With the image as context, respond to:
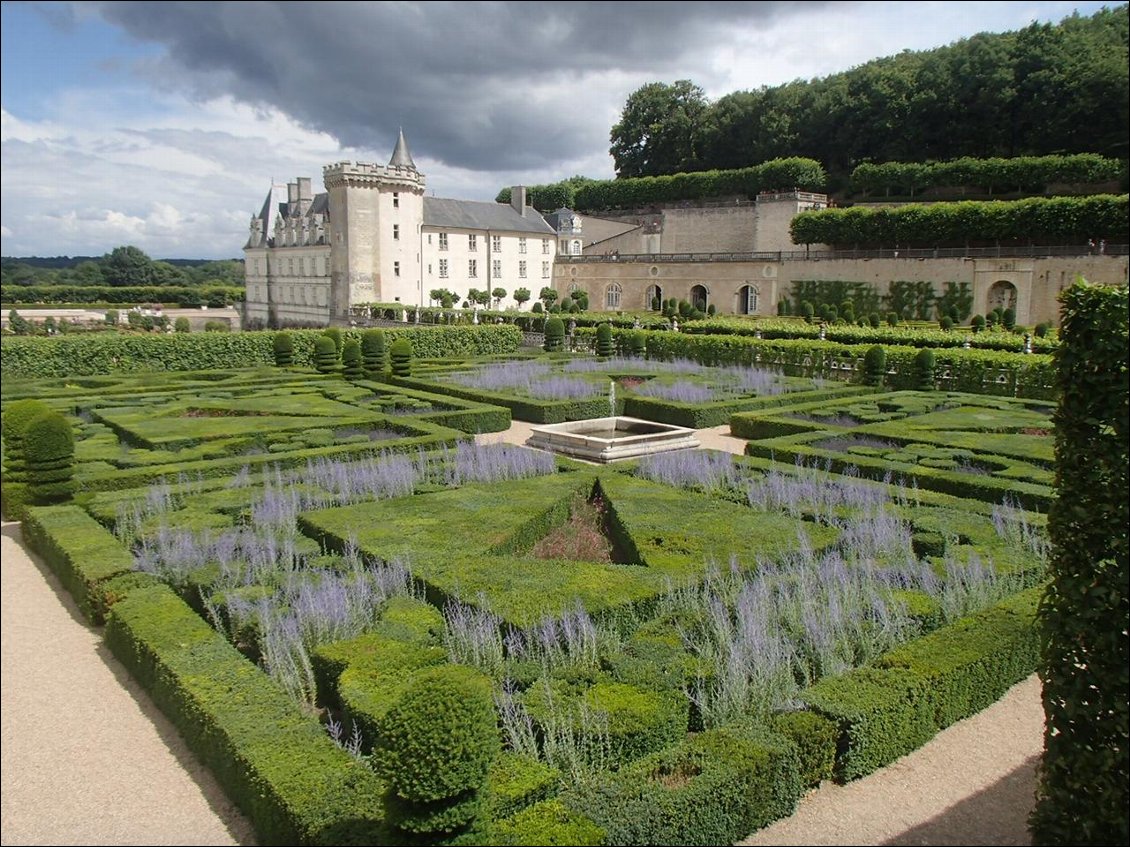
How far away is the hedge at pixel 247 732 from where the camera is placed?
4.30 m

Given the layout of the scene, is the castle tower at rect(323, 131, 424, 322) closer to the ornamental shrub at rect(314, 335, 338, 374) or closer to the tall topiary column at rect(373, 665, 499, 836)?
the ornamental shrub at rect(314, 335, 338, 374)

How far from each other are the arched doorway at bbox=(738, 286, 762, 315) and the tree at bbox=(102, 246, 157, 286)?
6005 centimetres

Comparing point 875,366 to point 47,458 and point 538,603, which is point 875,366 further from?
point 47,458

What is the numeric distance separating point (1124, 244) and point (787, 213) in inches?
776

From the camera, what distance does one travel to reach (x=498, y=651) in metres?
6.05

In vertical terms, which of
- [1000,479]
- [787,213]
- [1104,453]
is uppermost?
[787,213]

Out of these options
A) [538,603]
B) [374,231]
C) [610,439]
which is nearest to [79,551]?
[538,603]

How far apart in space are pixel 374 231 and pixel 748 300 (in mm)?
20771

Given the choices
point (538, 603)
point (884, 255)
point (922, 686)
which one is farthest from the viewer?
point (884, 255)

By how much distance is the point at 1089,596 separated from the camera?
3850 millimetres

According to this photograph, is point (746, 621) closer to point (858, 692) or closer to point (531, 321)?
point (858, 692)

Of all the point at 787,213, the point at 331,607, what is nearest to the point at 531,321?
the point at 787,213

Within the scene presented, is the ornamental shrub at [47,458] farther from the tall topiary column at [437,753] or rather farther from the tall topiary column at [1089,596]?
the tall topiary column at [1089,596]

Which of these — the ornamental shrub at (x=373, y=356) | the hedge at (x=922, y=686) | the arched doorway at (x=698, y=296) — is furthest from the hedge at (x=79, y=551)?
the arched doorway at (x=698, y=296)
